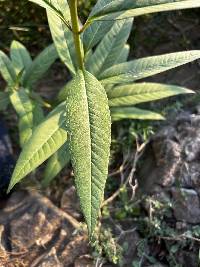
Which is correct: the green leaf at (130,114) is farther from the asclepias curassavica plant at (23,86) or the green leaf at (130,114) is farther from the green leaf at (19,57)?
the green leaf at (19,57)

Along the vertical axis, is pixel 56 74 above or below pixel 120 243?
above

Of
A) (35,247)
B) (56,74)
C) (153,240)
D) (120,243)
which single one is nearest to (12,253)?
(35,247)

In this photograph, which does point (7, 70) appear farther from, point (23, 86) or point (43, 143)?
point (43, 143)

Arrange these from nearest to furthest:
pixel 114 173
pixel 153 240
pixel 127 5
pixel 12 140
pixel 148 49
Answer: pixel 127 5
pixel 153 240
pixel 114 173
pixel 12 140
pixel 148 49

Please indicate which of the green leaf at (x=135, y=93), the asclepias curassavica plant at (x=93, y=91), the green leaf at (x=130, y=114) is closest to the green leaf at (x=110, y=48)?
the asclepias curassavica plant at (x=93, y=91)

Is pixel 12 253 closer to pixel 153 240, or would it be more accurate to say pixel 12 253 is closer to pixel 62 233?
pixel 62 233

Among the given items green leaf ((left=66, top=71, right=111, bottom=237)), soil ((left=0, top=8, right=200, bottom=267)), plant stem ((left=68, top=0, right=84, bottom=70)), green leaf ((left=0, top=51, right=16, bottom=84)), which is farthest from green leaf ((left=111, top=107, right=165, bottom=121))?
green leaf ((left=66, top=71, right=111, bottom=237))
